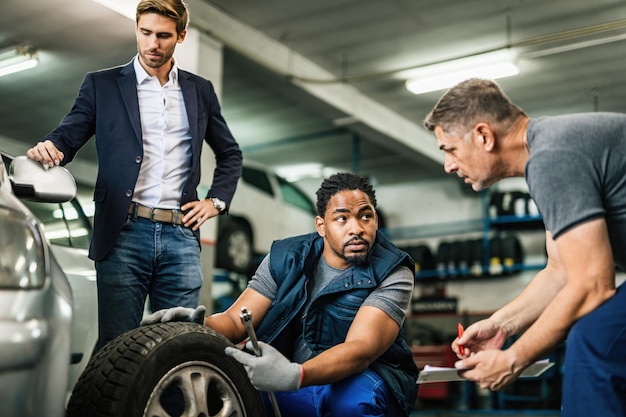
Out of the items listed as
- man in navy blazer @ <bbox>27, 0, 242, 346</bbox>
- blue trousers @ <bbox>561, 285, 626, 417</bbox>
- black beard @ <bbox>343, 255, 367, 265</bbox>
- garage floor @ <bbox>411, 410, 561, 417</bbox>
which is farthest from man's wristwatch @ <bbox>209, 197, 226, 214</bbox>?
garage floor @ <bbox>411, 410, 561, 417</bbox>

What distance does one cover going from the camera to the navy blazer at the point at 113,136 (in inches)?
104

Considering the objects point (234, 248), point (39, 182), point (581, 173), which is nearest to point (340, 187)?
point (39, 182)

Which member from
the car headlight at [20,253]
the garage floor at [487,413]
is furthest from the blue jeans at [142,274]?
the garage floor at [487,413]

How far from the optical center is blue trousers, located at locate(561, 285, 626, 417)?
5.60 ft

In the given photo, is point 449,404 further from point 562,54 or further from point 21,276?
point 21,276

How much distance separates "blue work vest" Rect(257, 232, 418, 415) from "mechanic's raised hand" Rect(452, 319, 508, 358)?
1.57ft

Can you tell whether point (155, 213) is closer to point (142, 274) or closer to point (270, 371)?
point (142, 274)

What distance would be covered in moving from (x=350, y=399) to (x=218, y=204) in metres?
0.94

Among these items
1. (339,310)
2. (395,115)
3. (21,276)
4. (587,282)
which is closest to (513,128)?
(587,282)

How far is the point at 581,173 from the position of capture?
5.69 feet

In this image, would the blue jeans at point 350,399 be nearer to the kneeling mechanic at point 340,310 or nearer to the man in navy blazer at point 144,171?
the kneeling mechanic at point 340,310

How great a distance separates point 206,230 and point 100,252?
146 inches

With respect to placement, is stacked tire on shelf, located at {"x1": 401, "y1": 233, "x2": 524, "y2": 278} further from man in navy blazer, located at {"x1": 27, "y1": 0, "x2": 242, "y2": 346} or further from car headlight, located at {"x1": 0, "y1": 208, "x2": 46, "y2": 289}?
car headlight, located at {"x1": 0, "y1": 208, "x2": 46, "y2": 289}

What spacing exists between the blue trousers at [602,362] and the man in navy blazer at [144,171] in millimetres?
1448
